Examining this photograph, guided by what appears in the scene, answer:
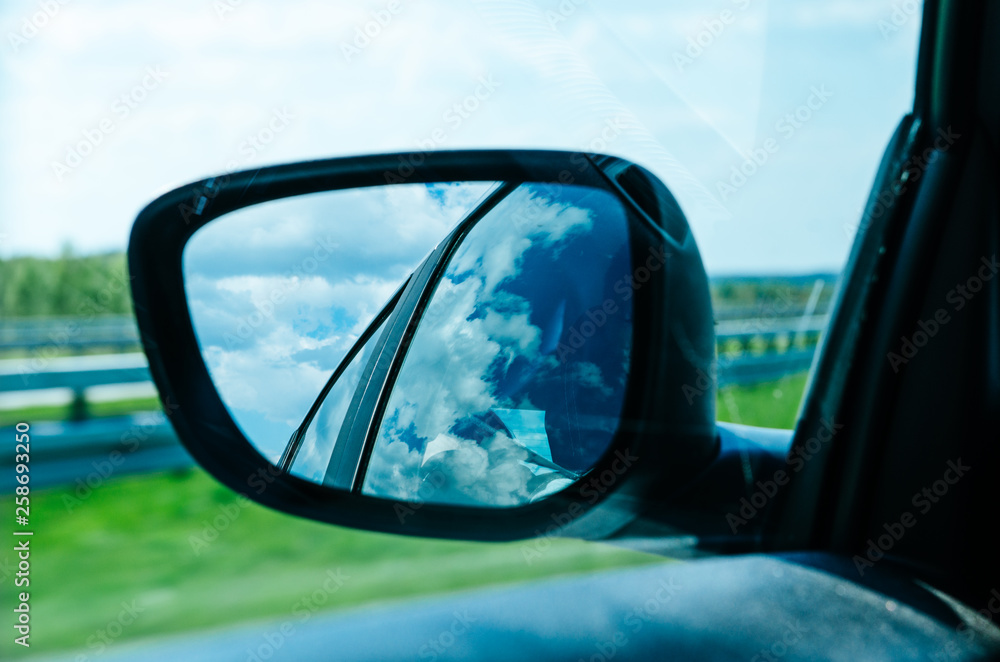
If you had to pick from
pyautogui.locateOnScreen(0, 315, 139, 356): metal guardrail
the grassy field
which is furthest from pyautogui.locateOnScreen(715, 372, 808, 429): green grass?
pyautogui.locateOnScreen(0, 315, 139, 356): metal guardrail

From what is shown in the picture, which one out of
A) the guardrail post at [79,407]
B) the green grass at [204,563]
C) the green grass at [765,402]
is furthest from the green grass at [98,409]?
the green grass at [765,402]

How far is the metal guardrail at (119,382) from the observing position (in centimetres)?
206

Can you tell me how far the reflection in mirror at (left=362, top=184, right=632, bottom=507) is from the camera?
1670 millimetres

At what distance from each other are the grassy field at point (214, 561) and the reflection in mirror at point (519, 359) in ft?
0.83

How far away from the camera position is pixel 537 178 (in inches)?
70.1

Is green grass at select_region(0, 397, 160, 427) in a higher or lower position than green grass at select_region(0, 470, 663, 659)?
lower

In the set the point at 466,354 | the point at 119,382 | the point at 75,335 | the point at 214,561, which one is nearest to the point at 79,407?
the point at 119,382

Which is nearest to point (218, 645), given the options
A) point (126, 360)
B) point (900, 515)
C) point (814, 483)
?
point (814, 483)

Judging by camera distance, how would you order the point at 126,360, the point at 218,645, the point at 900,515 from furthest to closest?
the point at 126,360, the point at 900,515, the point at 218,645

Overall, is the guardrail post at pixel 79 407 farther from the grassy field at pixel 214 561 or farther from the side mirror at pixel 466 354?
the side mirror at pixel 466 354

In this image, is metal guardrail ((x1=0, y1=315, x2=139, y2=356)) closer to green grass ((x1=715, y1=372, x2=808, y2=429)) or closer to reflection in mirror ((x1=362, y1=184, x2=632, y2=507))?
reflection in mirror ((x1=362, y1=184, x2=632, y2=507))

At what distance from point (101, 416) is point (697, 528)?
6.19m

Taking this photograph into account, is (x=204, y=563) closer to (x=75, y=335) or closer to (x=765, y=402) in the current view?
(x=765, y=402)

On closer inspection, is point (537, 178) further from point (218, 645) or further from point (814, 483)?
point (218, 645)
